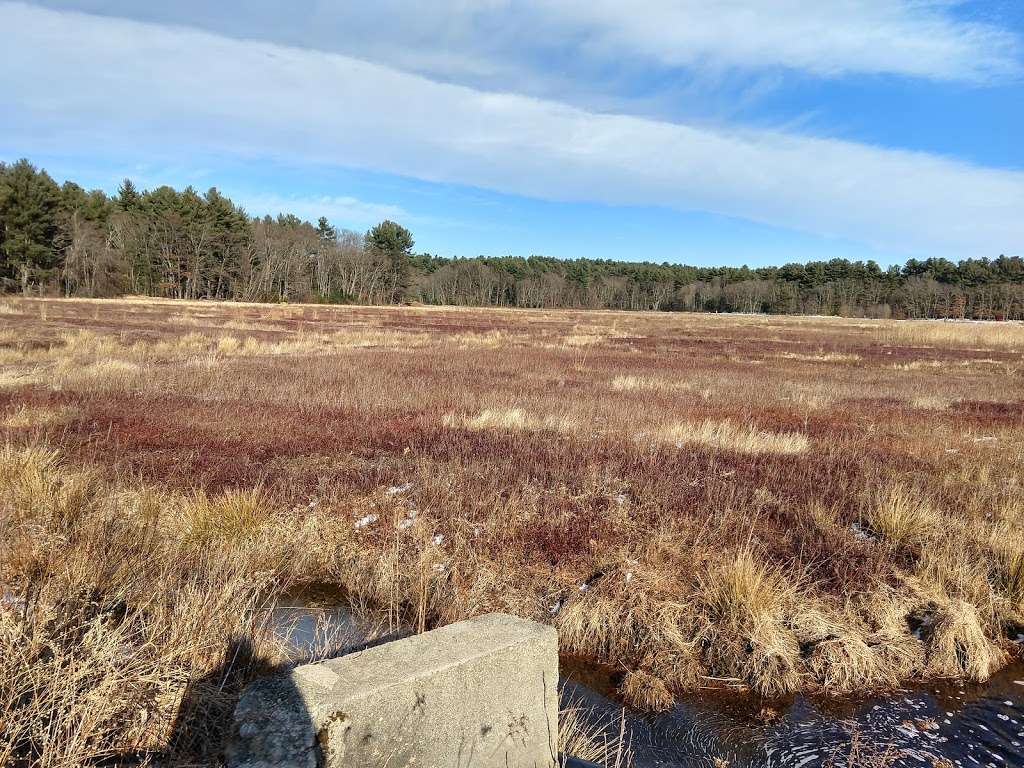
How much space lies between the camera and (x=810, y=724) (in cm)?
442

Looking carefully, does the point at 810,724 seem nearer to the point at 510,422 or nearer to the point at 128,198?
the point at 510,422

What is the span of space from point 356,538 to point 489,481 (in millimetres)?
2035

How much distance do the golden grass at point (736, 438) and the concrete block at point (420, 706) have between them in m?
7.65

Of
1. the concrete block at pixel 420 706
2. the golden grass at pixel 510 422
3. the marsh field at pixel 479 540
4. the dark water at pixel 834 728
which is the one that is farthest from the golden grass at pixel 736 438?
the concrete block at pixel 420 706

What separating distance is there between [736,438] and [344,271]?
306 ft

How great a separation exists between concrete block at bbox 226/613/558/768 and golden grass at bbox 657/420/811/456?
301 inches

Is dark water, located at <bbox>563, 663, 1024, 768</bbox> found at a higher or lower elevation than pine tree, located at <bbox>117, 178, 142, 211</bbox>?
lower

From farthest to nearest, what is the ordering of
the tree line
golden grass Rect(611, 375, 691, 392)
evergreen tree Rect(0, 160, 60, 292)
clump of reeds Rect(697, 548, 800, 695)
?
the tree line, evergreen tree Rect(0, 160, 60, 292), golden grass Rect(611, 375, 691, 392), clump of reeds Rect(697, 548, 800, 695)

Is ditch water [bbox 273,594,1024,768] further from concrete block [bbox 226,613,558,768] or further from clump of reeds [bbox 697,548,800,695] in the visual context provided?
concrete block [bbox 226,613,558,768]

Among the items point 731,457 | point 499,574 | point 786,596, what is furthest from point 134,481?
point 731,457

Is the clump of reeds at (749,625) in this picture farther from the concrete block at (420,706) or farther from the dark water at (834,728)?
the concrete block at (420,706)

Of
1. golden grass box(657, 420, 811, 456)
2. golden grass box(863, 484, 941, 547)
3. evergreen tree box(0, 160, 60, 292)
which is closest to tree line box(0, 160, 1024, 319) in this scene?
evergreen tree box(0, 160, 60, 292)

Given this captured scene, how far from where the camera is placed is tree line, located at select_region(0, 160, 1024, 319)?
63531 millimetres

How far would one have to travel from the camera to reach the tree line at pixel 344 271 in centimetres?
6353
